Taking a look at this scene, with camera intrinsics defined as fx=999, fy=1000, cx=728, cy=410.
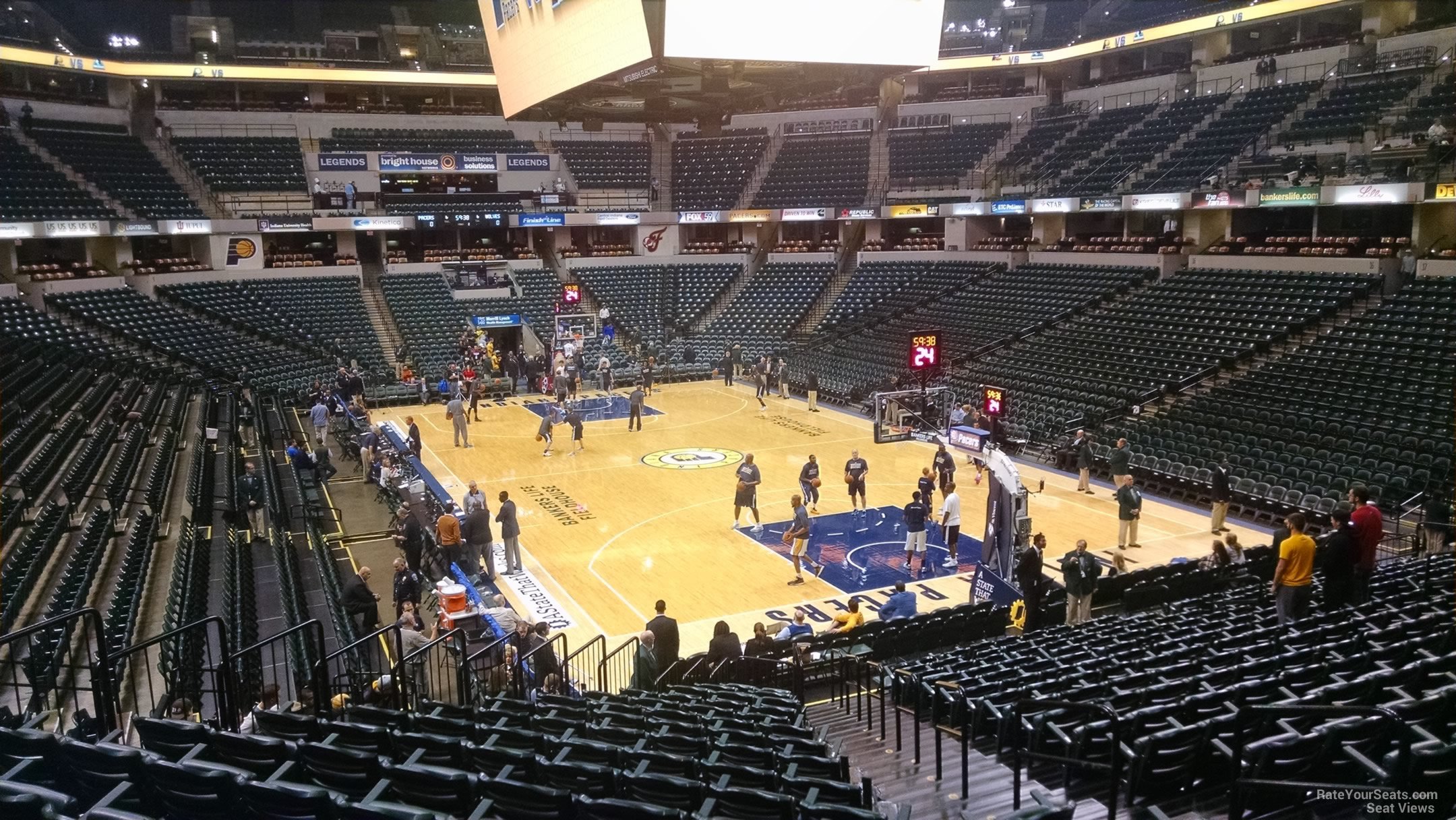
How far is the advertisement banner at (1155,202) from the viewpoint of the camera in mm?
29484

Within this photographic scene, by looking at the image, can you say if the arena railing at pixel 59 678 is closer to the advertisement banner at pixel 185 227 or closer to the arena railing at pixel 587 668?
the arena railing at pixel 587 668

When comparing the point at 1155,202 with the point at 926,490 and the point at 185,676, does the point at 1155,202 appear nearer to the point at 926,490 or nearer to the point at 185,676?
the point at 926,490

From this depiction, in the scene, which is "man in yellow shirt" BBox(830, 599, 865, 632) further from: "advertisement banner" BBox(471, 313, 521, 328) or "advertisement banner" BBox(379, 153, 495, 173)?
"advertisement banner" BBox(379, 153, 495, 173)

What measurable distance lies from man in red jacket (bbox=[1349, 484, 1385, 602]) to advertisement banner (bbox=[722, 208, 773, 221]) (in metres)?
34.9

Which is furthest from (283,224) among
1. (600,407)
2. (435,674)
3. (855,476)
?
(435,674)

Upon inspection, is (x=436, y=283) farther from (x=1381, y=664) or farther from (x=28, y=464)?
(x=1381, y=664)

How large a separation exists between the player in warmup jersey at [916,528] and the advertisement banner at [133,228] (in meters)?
30.3

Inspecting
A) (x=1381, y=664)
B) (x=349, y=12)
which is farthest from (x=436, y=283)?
(x=1381, y=664)

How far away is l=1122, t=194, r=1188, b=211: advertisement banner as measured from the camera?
29.5m

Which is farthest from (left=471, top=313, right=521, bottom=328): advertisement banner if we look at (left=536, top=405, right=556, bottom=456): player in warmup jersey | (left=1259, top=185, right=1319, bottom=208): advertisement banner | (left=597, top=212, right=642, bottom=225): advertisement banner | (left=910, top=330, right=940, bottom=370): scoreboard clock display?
(left=1259, top=185, right=1319, bottom=208): advertisement banner

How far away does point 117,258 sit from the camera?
36.5m

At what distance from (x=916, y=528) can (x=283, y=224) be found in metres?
31.8

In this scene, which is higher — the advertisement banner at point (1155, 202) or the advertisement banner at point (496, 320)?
the advertisement banner at point (1155, 202)

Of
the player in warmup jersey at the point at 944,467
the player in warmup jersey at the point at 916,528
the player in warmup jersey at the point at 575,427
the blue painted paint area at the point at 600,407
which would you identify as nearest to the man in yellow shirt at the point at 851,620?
the player in warmup jersey at the point at 916,528
